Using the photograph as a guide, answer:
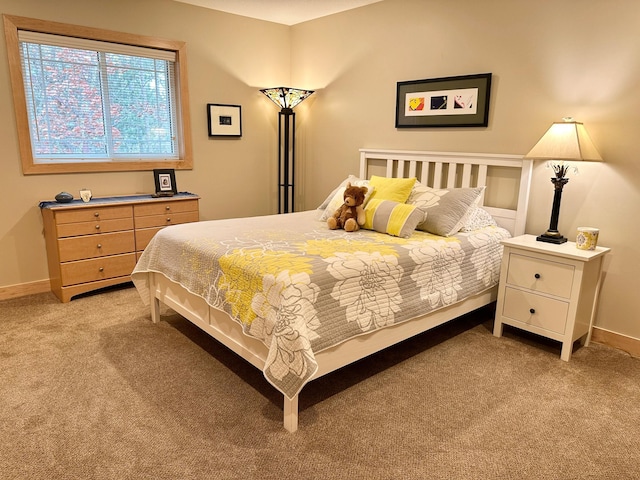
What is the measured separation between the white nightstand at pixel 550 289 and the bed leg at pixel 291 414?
167 cm

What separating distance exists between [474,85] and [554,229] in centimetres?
126

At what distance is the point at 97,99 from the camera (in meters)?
3.84

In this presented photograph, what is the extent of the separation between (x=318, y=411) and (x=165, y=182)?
2.77m

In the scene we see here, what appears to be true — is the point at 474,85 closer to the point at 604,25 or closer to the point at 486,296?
the point at 604,25

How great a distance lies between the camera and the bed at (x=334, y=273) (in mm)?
1985

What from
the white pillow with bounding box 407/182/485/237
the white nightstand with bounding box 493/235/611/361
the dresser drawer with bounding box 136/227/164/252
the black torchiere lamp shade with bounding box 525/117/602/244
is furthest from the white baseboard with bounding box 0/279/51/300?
the black torchiere lamp shade with bounding box 525/117/602/244

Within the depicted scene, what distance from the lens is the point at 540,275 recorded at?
2750mm

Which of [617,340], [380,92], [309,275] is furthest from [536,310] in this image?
[380,92]

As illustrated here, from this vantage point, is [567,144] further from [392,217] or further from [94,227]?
[94,227]

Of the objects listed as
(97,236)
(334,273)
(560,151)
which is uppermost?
(560,151)

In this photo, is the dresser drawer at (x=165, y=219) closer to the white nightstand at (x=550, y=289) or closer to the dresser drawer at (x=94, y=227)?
the dresser drawer at (x=94, y=227)

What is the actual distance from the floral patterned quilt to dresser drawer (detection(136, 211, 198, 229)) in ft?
2.77

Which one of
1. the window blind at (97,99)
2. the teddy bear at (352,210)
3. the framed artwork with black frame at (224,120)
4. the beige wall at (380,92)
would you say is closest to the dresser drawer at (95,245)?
the beige wall at (380,92)

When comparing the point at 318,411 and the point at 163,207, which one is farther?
the point at 163,207
